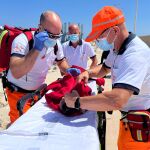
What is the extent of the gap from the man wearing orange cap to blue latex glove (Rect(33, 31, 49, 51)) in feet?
2.30

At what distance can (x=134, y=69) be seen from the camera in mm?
2389

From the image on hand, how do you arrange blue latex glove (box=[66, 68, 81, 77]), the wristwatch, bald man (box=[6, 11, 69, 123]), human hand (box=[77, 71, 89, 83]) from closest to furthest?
the wristwatch, bald man (box=[6, 11, 69, 123]), human hand (box=[77, 71, 89, 83]), blue latex glove (box=[66, 68, 81, 77])

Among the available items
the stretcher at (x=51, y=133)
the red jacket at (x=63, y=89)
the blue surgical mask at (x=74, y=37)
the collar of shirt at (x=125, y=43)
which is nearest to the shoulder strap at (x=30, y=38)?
the red jacket at (x=63, y=89)

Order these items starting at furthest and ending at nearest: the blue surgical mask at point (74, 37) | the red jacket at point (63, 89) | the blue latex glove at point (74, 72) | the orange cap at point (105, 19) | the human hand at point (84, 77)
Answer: the blue surgical mask at point (74, 37)
the blue latex glove at point (74, 72)
the human hand at point (84, 77)
the red jacket at point (63, 89)
the orange cap at point (105, 19)

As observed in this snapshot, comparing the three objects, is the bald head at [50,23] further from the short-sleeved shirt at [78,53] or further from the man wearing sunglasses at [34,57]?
the short-sleeved shirt at [78,53]

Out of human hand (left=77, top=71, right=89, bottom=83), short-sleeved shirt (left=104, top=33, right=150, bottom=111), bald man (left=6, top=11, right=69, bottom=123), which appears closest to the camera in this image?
short-sleeved shirt (left=104, top=33, right=150, bottom=111)

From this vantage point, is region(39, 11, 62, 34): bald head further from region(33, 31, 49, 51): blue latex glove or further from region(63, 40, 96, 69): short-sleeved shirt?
region(63, 40, 96, 69): short-sleeved shirt

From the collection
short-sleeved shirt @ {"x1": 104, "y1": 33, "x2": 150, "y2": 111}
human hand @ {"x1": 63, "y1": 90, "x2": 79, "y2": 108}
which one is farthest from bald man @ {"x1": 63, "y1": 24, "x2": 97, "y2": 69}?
short-sleeved shirt @ {"x1": 104, "y1": 33, "x2": 150, "y2": 111}

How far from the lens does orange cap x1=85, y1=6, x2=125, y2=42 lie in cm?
252

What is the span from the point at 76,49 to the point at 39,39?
3.58 m

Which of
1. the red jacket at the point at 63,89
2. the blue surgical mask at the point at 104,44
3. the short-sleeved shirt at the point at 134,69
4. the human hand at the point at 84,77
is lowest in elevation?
the red jacket at the point at 63,89

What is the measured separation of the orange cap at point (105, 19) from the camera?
8.28 feet

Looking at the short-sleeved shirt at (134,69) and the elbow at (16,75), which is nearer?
the short-sleeved shirt at (134,69)

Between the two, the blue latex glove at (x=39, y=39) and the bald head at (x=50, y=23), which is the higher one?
the bald head at (x=50, y=23)
